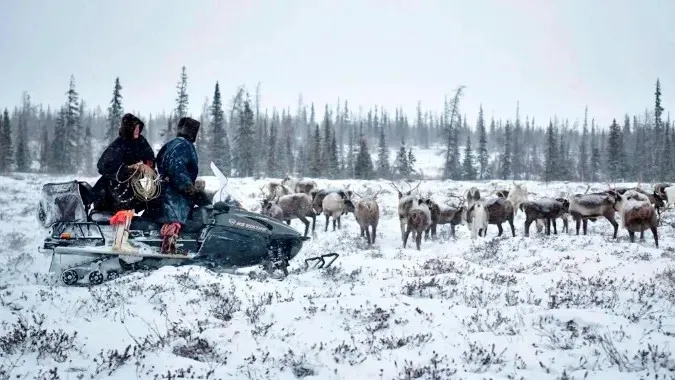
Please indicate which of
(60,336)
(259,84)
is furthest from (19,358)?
(259,84)

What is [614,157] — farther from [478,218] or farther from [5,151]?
[5,151]

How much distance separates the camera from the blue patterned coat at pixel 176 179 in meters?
7.27

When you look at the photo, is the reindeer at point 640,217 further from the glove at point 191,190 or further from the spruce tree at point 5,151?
the spruce tree at point 5,151

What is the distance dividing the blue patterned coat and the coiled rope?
0.65ft

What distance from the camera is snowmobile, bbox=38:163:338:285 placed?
698 centimetres

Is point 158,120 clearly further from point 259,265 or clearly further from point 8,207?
point 259,265

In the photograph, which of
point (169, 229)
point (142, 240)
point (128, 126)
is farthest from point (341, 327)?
point (128, 126)

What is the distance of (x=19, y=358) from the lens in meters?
4.13

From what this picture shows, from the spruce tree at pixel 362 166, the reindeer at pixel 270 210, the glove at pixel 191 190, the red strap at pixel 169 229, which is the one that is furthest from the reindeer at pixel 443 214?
the spruce tree at pixel 362 166

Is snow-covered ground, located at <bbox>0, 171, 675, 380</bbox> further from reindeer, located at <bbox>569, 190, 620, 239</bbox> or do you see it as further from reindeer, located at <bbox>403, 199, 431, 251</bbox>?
reindeer, located at <bbox>569, 190, 620, 239</bbox>

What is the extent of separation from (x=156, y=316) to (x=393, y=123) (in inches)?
5779

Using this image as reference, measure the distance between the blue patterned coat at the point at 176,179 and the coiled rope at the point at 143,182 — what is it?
0.20 metres

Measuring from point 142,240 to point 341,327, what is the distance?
12.0 feet

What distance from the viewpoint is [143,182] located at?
707 centimetres
